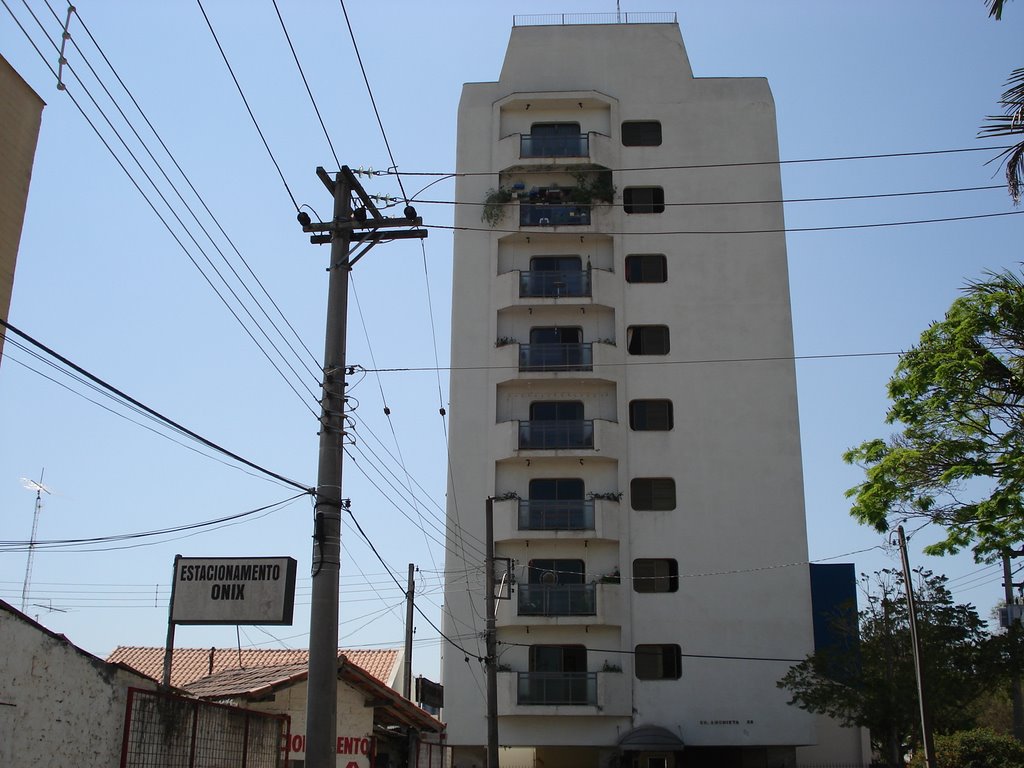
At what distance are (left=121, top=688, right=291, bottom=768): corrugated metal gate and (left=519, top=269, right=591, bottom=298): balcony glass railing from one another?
101 feet

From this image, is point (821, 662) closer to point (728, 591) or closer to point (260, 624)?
point (728, 591)

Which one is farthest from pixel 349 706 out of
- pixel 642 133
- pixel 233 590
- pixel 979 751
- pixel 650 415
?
pixel 642 133

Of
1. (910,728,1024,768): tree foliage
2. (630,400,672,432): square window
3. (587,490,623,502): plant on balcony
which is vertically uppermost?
(630,400,672,432): square window

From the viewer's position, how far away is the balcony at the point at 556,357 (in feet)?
153

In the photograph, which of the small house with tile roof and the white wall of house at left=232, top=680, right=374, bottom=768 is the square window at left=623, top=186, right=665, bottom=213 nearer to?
the small house with tile roof

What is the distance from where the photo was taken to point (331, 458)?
1595cm

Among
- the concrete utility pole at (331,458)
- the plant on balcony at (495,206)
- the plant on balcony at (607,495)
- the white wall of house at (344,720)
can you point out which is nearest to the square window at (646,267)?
the plant on balcony at (495,206)

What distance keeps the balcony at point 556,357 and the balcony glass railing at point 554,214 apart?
19.2 feet

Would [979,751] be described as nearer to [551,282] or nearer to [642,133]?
[551,282]

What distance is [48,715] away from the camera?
13.0 meters

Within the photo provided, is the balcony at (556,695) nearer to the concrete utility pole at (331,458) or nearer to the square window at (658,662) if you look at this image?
the square window at (658,662)

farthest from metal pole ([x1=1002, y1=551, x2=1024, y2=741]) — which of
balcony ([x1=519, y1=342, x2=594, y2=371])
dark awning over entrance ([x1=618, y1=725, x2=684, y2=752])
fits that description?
balcony ([x1=519, y1=342, x2=594, y2=371])

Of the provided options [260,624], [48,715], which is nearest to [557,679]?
[260,624]

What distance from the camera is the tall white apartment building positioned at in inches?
1705
